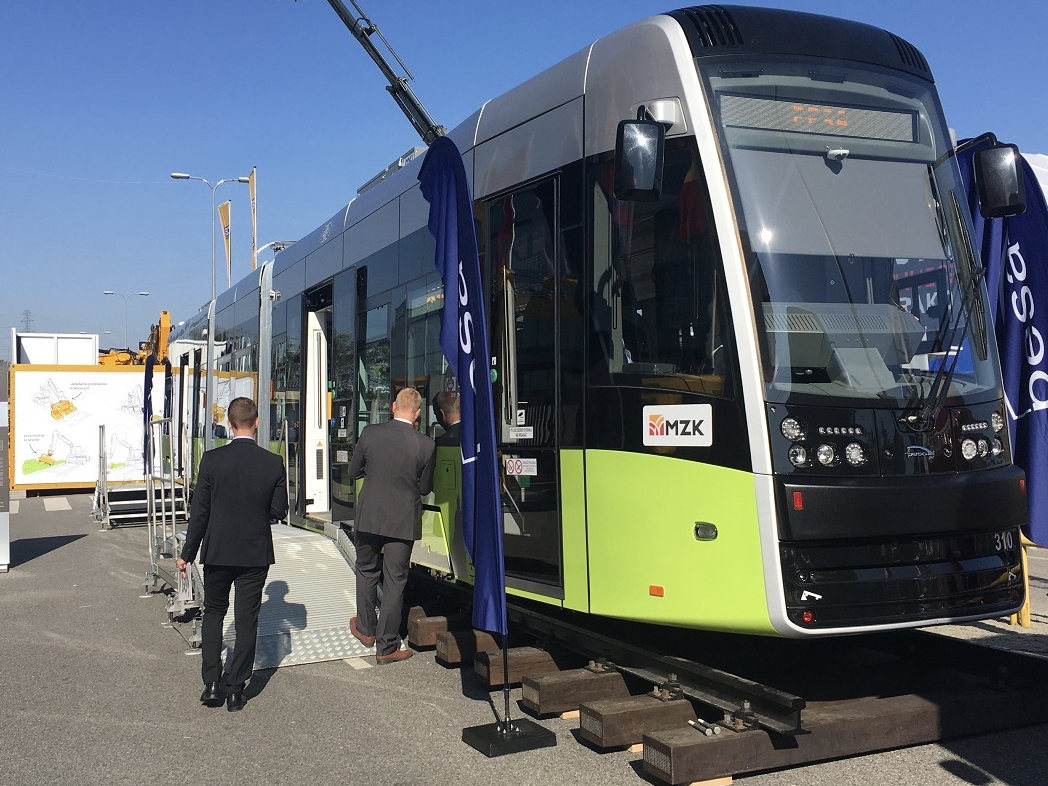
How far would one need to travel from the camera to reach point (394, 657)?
7.20 metres

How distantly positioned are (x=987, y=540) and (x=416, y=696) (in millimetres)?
3420

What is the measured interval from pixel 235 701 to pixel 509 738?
1.88 metres

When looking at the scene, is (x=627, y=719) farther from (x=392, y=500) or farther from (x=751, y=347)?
(x=392, y=500)

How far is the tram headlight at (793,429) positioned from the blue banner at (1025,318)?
2370 mm

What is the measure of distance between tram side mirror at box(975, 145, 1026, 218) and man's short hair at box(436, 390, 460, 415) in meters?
3.58

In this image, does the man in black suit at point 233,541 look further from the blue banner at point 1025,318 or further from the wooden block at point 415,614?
the blue banner at point 1025,318

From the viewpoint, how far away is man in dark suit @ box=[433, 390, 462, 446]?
7184mm

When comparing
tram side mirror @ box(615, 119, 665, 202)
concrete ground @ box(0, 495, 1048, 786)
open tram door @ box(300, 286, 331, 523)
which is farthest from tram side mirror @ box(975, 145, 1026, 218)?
open tram door @ box(300, 286, 331, 523)

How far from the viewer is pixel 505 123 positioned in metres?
6.71

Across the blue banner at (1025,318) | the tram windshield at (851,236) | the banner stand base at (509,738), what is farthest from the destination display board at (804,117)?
the banner stand base at (509,738)

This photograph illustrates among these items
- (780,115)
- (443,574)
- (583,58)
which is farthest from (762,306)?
(443,574)

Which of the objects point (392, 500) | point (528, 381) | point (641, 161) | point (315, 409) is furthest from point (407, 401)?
point (315, 409)

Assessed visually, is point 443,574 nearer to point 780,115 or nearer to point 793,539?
point 793,539

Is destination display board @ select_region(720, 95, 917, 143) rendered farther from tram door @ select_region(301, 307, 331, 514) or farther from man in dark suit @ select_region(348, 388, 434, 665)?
tram door @ select_region(301, 307, 331, 514)
